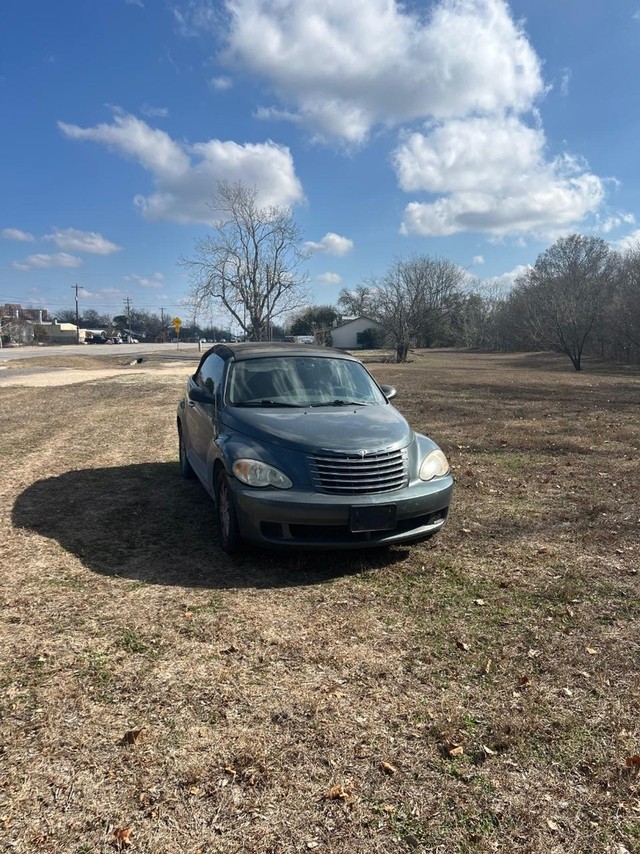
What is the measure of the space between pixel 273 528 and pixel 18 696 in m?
1.84

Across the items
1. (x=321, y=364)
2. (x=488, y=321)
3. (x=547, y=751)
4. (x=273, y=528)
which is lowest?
(x=547, y=751)

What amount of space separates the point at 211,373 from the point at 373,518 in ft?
9.69

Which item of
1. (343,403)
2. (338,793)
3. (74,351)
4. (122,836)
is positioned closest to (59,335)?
(74,351)

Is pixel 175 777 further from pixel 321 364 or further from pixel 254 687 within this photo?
pixel 321 364

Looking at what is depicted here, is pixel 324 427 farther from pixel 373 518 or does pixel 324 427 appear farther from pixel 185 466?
pixel 185 466

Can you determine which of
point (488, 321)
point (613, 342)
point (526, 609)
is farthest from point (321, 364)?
point (488, 321)

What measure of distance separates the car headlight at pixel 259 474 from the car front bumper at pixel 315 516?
0.18ft

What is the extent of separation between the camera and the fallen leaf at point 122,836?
6.40 ft

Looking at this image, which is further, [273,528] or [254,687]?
[273,528]

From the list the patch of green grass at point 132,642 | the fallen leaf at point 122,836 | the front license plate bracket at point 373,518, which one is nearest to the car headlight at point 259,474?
the front license plate bracket at point 373,518

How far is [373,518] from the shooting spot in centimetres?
402

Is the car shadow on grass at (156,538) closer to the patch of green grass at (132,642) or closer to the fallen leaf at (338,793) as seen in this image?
the patch of green grass at (132,642)

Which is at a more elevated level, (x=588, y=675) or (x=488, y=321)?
(x=488, y=321)

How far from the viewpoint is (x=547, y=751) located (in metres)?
2.46
